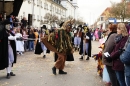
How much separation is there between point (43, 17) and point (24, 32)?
31.4 meters

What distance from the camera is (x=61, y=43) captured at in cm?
934

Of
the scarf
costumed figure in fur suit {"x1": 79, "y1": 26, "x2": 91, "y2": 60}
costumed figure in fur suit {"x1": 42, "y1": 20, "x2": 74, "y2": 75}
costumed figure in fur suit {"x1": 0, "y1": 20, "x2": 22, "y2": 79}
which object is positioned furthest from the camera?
costumed figure in fur suit {"x1": 79, "y1": 26, "x2": 91, "y2": 60}

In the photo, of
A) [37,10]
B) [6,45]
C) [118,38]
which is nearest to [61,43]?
[6,45]

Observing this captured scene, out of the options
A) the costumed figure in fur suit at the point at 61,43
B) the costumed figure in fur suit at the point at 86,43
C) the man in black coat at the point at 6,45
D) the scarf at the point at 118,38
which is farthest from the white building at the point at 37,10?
the scarf at the point at 118,38

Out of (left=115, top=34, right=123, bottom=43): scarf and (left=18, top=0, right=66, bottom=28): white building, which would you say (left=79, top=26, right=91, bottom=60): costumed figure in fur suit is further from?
(left=18, top=0, right=66, bottom=28): white building

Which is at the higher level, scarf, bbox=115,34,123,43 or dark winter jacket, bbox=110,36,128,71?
scarf, bbox=115,34,123,43

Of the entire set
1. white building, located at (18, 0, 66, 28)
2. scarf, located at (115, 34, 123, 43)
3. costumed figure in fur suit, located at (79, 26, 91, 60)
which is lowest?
costumed figure in fur suit, located at (79, 26, 91, 60)

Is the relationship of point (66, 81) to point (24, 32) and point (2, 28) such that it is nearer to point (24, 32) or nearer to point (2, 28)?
point (2, 28)

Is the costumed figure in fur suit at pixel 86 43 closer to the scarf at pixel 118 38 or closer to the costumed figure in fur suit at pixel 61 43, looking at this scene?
the costumed figure in fur suit at pixel 61 43

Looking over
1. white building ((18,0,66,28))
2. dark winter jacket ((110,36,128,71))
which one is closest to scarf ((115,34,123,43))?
dark winter jacket ((110,36,128,71))

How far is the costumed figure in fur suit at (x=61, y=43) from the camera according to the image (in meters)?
9.33

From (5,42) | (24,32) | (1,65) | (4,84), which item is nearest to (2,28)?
(5,42)

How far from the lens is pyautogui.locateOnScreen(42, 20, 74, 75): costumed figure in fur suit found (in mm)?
9332

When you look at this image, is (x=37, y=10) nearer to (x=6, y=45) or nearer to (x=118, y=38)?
(x=6, y=45)
